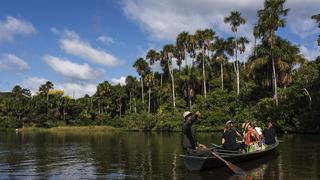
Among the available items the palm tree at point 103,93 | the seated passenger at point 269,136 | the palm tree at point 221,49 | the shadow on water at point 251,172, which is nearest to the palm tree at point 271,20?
the palm tree at point 221,49

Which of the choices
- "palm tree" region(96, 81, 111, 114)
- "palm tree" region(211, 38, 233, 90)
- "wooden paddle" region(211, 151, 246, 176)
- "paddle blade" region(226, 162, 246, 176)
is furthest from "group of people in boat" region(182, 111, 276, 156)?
"palm tree" region(96, 81, 111, 114)

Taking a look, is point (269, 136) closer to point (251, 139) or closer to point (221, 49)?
point (251, 139)

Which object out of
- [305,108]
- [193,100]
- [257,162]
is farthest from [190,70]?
[257,162]

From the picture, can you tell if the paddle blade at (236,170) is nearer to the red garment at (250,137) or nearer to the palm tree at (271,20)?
the red garment at (250,137)

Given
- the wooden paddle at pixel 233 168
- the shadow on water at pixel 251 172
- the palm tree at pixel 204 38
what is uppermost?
the palm tree at pixel 204 38

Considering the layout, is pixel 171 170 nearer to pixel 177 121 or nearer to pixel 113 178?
pixel 113 178

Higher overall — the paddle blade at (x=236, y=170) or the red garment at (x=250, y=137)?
the red garment at (x=250, y=137)

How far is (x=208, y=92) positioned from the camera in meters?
81.2

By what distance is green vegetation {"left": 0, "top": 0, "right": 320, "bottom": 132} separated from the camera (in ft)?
182

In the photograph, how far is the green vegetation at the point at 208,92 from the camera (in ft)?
182

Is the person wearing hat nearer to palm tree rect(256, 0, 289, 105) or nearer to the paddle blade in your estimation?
the paddle blade

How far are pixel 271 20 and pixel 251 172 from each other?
41018mm

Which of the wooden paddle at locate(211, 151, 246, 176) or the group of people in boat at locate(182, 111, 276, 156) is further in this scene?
the wooden paddle at locate(211, 151, 246, 176)

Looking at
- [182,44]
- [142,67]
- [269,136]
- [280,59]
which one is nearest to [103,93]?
[142,67]
